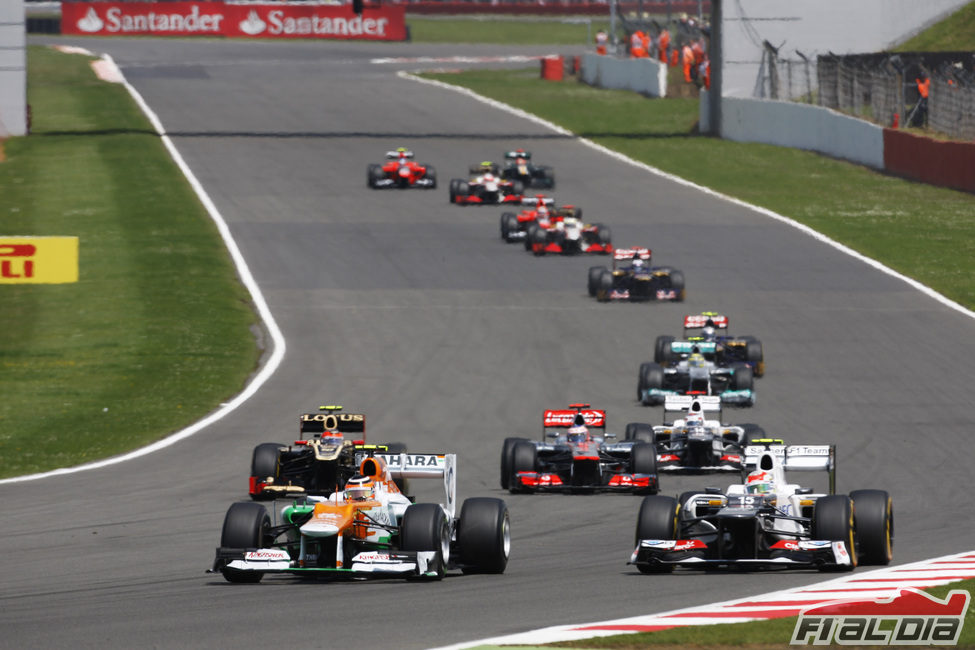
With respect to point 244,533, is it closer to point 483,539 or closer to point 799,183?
point 483,539

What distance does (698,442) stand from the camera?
24281mm

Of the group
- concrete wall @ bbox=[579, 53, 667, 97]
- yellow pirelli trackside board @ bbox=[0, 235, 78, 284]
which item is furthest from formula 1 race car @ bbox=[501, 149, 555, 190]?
yellow pirelli trackside board @ bbox=[0, 235, 78, 284]

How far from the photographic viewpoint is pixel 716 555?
663 inches

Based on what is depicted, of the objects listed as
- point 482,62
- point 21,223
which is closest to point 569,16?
point 482,62

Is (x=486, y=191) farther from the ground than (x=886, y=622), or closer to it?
farther from the ground

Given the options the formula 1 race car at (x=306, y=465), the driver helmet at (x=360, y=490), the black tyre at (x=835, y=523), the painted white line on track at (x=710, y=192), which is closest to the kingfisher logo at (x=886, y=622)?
the black tyre at (x=835, y=523)

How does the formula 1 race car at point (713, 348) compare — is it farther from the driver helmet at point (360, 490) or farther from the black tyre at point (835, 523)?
the driver helmet at point (360, 490)

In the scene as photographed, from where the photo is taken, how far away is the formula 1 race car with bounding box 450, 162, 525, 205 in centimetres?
5384

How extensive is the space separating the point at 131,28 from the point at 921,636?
105262mm

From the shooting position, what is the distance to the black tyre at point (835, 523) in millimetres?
16500

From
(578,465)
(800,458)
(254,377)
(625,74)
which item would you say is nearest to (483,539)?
(800,458)

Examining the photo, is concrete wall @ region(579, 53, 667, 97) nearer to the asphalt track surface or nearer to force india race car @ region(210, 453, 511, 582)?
the asphalt track surface

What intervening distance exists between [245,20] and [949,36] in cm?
5376

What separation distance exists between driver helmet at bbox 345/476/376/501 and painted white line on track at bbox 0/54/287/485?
8436 mm
